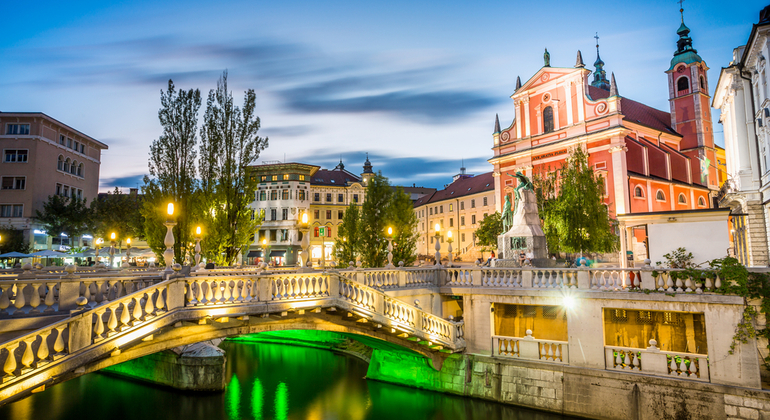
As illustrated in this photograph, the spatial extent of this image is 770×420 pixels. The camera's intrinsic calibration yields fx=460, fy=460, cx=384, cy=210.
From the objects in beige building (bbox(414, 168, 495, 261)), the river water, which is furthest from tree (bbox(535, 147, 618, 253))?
beige building (bbox(414, 168, 495, 261))

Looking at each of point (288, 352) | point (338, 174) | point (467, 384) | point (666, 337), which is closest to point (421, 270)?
point (467, 384)

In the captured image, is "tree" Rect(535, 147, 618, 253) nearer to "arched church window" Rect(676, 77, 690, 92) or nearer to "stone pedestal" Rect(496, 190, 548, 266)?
"stone pedestal" Rect(496, 190, 548, 266)

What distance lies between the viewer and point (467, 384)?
733 inches

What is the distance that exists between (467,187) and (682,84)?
32488 mm

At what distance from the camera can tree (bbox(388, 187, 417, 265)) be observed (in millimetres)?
33875

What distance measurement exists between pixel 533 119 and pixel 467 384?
36.2m

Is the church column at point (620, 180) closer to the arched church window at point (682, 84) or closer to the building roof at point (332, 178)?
the arched church window at point (682, 84)

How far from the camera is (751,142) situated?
86.2 feet

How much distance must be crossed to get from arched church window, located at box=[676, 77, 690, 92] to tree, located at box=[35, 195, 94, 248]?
66.6 metres

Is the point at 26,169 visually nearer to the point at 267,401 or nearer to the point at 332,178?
the point at 267,401

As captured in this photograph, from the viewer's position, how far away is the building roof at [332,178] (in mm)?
75312

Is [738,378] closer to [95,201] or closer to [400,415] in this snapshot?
[400,415]

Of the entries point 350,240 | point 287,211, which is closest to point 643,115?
point 350,240

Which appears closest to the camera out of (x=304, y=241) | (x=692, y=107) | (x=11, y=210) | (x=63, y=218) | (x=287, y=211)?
(x=304, y=241)
